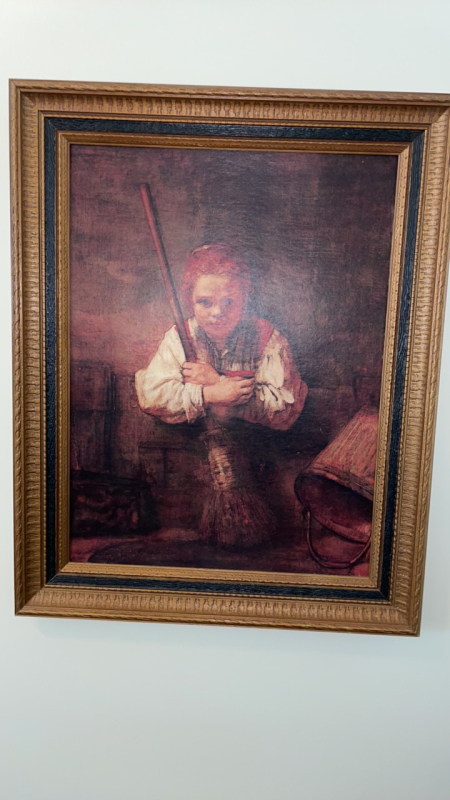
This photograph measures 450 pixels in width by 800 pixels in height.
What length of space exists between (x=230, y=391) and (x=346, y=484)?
20.2 inches

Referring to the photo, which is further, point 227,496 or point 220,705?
point 220,705

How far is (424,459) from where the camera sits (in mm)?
1655

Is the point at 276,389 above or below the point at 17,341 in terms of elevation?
below

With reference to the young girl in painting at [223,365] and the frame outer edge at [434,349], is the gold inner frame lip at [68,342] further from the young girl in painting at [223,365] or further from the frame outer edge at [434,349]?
the young girl in painting at [223,365]

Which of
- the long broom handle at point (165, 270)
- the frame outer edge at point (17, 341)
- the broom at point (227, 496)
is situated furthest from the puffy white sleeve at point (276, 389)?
the frame outer edge at point (17, 341)

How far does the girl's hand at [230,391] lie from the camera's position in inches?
65.2

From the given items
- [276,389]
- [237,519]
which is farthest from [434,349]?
[237,519]

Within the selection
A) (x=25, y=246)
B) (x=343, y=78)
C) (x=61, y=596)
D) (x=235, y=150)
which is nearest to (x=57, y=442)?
(x=61, y=596)

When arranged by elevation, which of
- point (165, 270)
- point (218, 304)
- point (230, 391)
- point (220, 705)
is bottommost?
point (220, 705)

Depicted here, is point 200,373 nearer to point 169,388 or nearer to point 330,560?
point 169,388

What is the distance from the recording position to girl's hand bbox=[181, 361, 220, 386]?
5.45 feet

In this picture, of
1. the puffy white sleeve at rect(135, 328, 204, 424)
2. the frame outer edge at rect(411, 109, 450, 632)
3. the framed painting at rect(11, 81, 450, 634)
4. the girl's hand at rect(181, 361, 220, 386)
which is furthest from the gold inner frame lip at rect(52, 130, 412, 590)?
the girl's hand at rect(181, 361, 220, 386)

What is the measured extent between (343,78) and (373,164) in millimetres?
289

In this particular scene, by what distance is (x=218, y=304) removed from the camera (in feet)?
5.40
